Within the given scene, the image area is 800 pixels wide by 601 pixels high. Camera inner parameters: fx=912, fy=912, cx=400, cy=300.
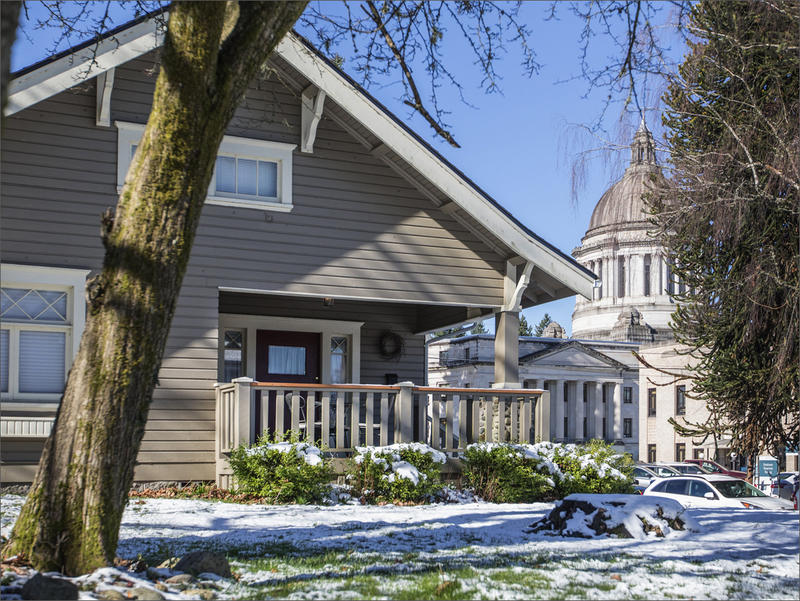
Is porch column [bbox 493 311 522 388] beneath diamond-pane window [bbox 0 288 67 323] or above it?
beneath

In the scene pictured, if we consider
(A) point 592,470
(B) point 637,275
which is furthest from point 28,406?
(B) point 637,275

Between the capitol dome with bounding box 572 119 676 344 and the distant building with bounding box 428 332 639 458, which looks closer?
the distant building with bounding box 428 332 639 458

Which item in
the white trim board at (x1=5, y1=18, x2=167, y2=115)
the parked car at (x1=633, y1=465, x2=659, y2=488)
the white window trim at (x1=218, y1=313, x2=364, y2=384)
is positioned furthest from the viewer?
the parked car at (x1=633, y1=465, x2=659, y2=488)

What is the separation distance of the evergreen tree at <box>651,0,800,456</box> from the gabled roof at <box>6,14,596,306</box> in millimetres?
3378

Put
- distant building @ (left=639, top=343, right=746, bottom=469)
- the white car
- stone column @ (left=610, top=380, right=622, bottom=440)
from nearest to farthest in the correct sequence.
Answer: the white car → distant building @ (left=639, top=343, right=746, bottom=469) → stone column @ (left=610, top=380, right=622, bottom=440)

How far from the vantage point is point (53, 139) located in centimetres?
1133

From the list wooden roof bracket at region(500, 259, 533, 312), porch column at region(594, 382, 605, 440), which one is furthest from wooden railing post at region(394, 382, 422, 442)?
porch column at region(594, 382, 605, 440)

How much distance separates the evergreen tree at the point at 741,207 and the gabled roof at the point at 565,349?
132ft

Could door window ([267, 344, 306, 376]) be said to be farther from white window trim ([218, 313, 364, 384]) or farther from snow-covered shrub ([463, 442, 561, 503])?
snow-covered shrub ([463, 442, 561, 503])

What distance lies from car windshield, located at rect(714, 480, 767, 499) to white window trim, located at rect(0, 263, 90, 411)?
16.7 meters

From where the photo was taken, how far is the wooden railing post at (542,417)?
12.9 m

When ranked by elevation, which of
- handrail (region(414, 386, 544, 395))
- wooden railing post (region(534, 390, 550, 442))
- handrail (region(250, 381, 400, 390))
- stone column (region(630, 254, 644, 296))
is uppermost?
stone column (region(630, 254, 644, 296))

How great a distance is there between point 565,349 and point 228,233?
5076cm

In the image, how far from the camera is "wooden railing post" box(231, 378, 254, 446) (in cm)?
1099
